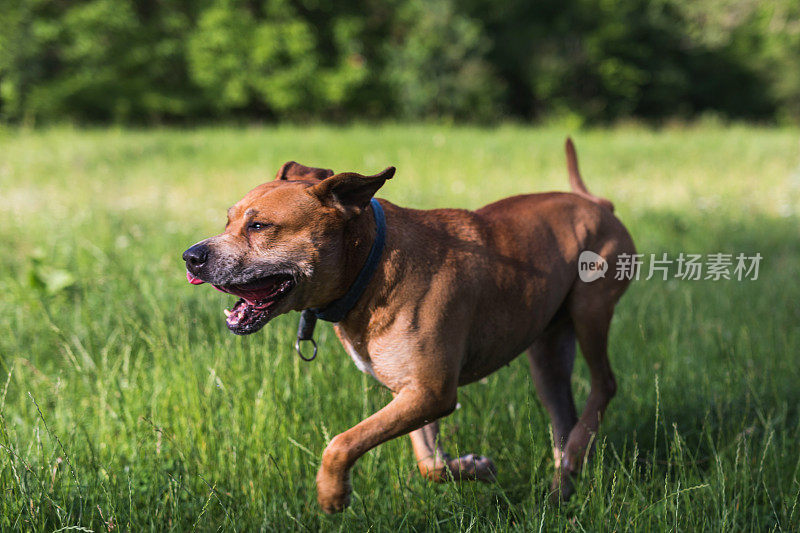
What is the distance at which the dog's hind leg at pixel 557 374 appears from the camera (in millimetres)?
3564

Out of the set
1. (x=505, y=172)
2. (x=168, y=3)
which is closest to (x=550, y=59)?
(x=168, y=3)

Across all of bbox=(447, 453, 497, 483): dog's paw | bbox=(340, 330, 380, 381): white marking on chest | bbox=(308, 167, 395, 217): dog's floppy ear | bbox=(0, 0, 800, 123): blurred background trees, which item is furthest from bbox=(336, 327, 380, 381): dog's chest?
bbox=(0, 0, 800, 123): blurred background trees

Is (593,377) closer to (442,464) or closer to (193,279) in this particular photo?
(442,464)

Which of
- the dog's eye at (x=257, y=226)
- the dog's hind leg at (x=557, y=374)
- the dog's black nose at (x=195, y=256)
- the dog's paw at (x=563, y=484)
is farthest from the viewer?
the dog's hind leg at (x=557, y=374)

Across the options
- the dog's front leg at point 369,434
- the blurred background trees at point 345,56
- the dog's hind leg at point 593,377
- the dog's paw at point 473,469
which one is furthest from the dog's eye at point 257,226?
the blurred background trees at point 345,56

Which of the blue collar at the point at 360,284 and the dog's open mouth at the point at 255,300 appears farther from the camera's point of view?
the blue collar at the point at 360,284

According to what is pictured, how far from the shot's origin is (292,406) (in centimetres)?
346

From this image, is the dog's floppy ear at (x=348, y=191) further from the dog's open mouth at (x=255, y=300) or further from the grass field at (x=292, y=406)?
the grass field at (x=292, y=406)

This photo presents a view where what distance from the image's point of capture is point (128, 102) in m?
26.7

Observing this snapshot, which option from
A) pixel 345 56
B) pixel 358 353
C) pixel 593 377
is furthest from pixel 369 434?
pixel 345 56

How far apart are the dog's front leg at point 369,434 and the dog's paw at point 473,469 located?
485 mm

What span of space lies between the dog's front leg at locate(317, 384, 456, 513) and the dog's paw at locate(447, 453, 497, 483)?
0.49 metres

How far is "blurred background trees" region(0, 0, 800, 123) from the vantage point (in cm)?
2512

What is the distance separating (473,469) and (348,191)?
1314 millimetres
